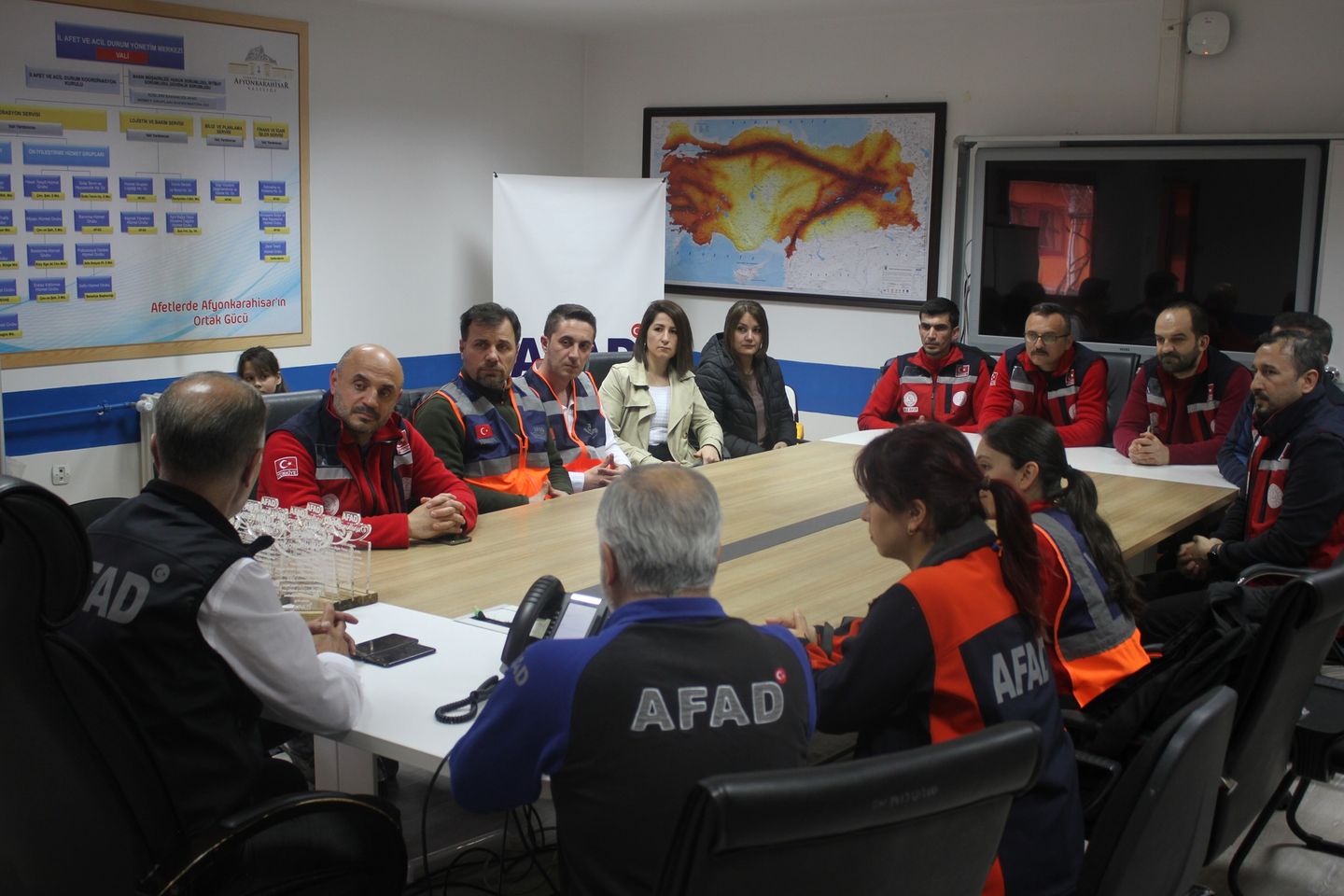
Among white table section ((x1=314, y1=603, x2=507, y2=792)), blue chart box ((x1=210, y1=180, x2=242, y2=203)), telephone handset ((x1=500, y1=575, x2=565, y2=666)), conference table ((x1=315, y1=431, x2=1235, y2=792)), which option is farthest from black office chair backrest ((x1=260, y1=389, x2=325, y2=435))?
blue chart box ((x1=210, y1=180, x2=242, y2=203))

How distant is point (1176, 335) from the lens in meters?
4.80

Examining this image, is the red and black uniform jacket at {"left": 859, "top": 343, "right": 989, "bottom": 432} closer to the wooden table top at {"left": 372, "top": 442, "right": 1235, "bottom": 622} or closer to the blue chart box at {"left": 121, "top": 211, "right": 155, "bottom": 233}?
the wooden table top at {"left": 372, "top": 442, "right": 1235, "bottom": 622}

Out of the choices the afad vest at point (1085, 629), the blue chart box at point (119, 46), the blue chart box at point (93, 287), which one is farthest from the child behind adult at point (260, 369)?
the afad vest at point (1085, 629)

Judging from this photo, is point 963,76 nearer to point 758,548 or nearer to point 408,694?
point 758,548

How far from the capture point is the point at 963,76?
661cm

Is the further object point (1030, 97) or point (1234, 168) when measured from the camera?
point (1030, 97)

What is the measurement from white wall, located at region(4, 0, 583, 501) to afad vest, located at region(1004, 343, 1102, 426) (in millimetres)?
3508

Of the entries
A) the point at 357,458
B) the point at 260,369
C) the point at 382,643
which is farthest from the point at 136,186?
the point at 382,643

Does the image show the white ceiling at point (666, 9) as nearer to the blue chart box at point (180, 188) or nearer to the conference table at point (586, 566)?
the blue chart box at point (180, 188)

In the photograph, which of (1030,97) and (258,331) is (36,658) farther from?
(1030,97)

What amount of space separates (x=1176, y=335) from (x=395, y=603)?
3.41 metres

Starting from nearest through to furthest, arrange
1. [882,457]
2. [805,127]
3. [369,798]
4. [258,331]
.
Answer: [369,798] → [882,457] → [258,331] → [805,127]

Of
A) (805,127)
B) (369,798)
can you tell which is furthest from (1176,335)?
(369,798)

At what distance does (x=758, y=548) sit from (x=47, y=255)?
149 inches
